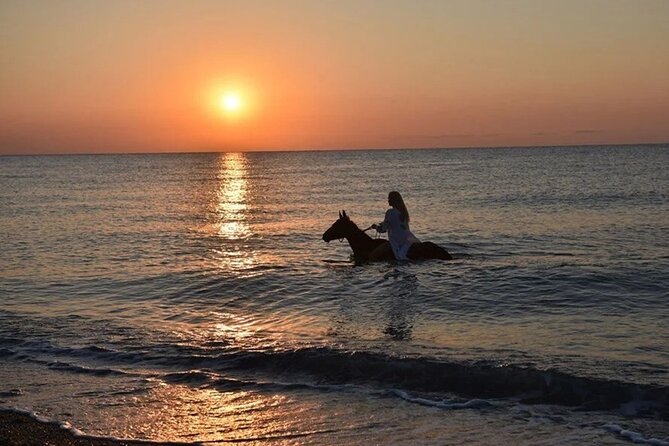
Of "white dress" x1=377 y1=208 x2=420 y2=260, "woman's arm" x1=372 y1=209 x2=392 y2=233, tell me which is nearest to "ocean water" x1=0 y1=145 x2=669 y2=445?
"white dress" x1=377 y1=208 x2=420 y2=260

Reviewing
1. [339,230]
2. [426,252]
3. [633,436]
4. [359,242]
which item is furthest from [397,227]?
[633,436]

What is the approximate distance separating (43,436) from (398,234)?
480 inches

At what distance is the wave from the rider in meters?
7.79

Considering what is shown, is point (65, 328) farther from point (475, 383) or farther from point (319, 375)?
point (475, 383)

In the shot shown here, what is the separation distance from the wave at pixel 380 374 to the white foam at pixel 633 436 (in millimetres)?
585

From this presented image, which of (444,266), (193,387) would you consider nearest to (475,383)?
(193,387)

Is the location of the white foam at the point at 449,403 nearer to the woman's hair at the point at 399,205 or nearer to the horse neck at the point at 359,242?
the woman's hair at the point at 399,205

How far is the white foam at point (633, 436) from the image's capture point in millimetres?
7344

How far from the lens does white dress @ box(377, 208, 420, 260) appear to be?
61.1ft

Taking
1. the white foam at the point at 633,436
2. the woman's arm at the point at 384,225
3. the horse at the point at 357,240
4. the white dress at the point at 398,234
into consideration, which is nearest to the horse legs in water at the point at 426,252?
the white dress at the point at 398,234

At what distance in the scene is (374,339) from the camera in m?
11.8

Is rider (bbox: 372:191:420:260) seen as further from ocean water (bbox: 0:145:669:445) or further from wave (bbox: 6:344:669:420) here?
wave (bbox: 6:344:669:420)

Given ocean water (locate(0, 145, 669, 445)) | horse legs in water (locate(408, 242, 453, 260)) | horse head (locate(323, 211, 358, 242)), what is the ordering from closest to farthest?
ocean water (locate(0, 145, 669, 445)) → horse legs in water (locate(408, 242, 453, 260)) → horse head (locate(323, 211, 358, 242))

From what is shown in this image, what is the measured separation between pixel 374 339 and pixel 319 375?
Result: 68.7 inches
